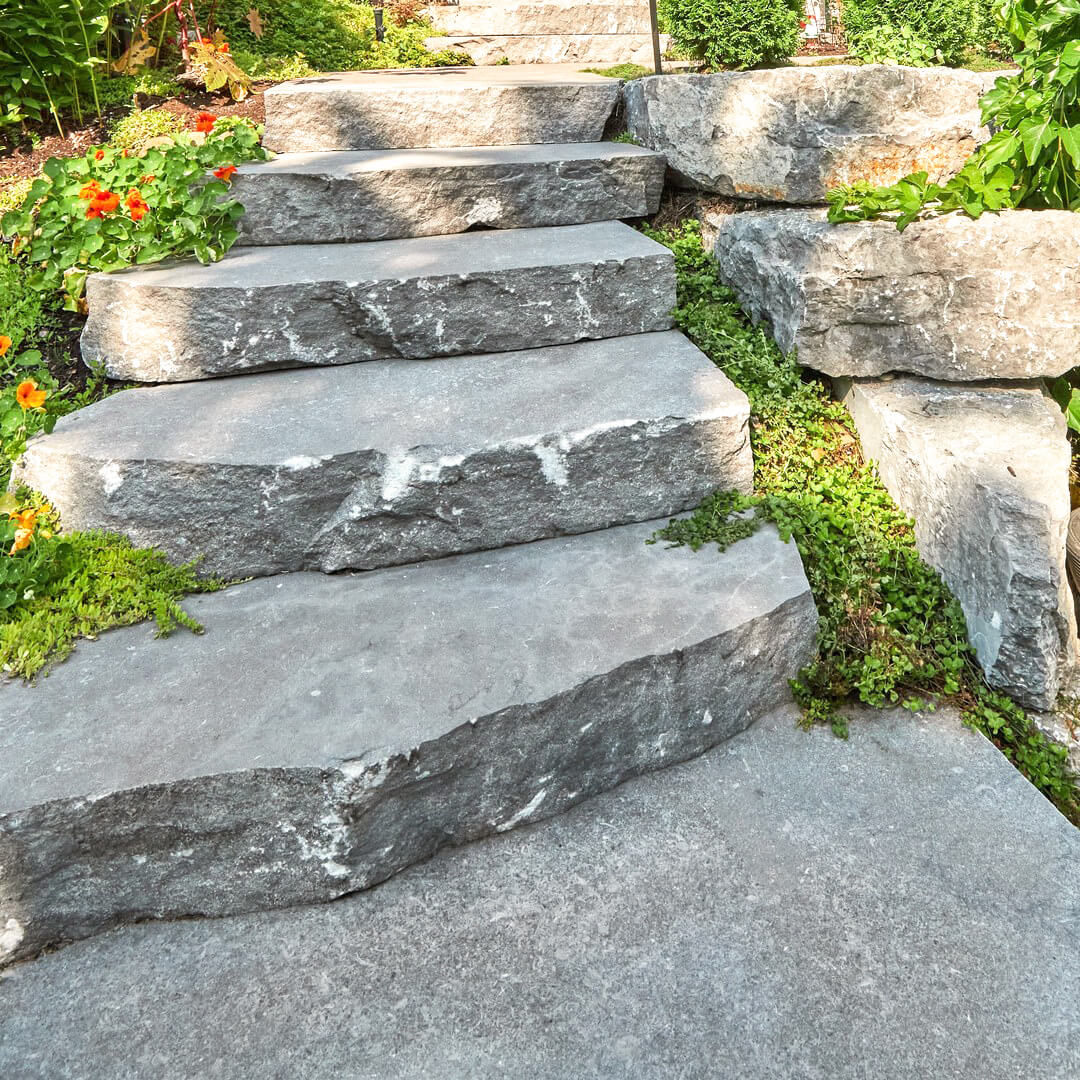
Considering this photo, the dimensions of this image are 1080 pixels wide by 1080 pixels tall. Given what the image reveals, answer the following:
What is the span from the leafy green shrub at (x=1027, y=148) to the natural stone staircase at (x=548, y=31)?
11.6ft

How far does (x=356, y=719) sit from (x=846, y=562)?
1.44 metres

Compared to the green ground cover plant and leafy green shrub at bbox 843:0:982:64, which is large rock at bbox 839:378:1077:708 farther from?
leafy green shrub at bbox 843:0:982:64

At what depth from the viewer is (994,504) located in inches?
87.2

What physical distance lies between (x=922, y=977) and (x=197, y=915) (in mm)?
1413

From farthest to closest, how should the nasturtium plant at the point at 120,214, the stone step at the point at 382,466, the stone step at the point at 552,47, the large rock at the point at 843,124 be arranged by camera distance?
1. the stone step at the point at 552,47
2. the large rock at the point at 843,124
3. the nasturtium plant at the point at 120,214
4. the stone step at the point at 382,466

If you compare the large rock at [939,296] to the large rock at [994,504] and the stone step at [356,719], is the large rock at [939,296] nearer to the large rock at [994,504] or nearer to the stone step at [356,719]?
the large rock at [994,504]

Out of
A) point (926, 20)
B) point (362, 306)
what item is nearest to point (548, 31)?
point (926, 20)

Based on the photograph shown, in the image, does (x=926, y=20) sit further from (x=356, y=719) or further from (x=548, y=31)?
(x=356, y=719)

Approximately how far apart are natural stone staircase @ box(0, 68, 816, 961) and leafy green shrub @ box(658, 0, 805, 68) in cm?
95

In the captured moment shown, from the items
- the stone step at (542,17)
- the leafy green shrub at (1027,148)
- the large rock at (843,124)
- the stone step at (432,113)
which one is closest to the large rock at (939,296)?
the leafy green shrub at (1027,148)

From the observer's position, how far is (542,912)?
5.69ft

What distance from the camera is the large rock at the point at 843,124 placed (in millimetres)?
A: 3156

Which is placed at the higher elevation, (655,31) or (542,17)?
(542,17)

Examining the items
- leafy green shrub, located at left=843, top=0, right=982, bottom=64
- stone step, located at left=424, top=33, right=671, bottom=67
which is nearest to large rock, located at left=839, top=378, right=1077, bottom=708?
leafy green shrub, located at left=843, top=0, right=982, bottom=64
